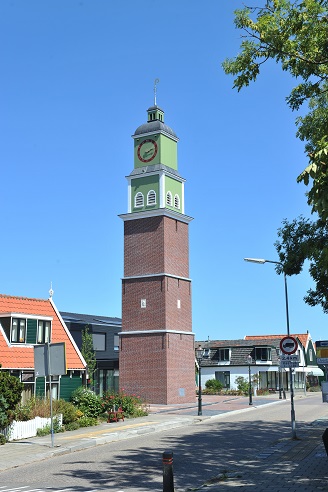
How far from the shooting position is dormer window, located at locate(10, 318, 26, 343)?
2825 cm

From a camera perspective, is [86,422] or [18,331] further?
[18,331]

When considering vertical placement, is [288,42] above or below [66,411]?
above

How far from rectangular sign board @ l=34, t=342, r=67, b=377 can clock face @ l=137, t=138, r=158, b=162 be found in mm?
30836

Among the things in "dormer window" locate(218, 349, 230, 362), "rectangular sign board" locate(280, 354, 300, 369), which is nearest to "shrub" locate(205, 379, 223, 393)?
"dormer window" locate(218, 349, 230, 362)

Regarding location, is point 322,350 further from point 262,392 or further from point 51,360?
point 262,392

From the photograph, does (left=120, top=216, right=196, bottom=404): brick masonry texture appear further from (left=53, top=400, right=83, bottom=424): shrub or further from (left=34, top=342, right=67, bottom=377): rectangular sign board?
(left=34, top=342, right=67, bottom=377): rectangular sign board

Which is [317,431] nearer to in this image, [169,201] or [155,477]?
[155,477]

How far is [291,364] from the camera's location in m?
20.0

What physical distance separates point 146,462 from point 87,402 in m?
12.0

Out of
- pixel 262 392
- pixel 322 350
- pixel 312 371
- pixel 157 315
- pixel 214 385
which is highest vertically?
pixel 157 315

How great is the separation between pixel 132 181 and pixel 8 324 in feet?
74.3

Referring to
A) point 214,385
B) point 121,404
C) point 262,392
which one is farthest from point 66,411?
point 214,385

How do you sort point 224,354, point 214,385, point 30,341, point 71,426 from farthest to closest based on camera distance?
point 224,354, point 214,385, point 30,341, point 71,426

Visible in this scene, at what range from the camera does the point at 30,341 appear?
96.0 ft
